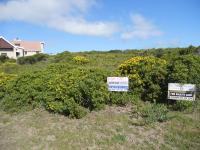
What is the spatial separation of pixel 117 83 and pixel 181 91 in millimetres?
1838

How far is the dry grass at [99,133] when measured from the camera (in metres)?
6.57

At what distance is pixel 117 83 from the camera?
9.07 m

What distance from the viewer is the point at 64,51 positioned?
32.2 m

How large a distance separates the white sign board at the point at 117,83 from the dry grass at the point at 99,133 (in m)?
0.66

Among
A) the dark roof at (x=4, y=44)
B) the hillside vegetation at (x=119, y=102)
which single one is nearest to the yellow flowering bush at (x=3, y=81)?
the hillside vegetation at (x=119, y=102)

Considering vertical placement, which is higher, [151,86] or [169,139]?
[151,86]

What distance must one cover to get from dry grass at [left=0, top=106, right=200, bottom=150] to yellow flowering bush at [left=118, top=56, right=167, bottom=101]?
1.02m

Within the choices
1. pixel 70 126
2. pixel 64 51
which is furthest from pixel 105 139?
pixel 64 51

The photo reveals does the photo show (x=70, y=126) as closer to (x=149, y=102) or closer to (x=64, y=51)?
(x=149, y=102)

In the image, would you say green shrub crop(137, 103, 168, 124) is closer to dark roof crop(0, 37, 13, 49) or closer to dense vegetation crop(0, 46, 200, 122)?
dense vegetation crop(0, 46, 200, 122)

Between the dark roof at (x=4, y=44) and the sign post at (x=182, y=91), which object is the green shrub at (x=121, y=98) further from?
the dark roof at (x=4, y=44)

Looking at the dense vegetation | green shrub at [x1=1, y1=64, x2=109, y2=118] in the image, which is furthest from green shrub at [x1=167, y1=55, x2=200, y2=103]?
green shrub at [x1=1, y1=64, x2=109, y2=118]

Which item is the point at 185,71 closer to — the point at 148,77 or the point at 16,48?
the point at 148,77

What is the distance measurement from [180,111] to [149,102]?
111cm
